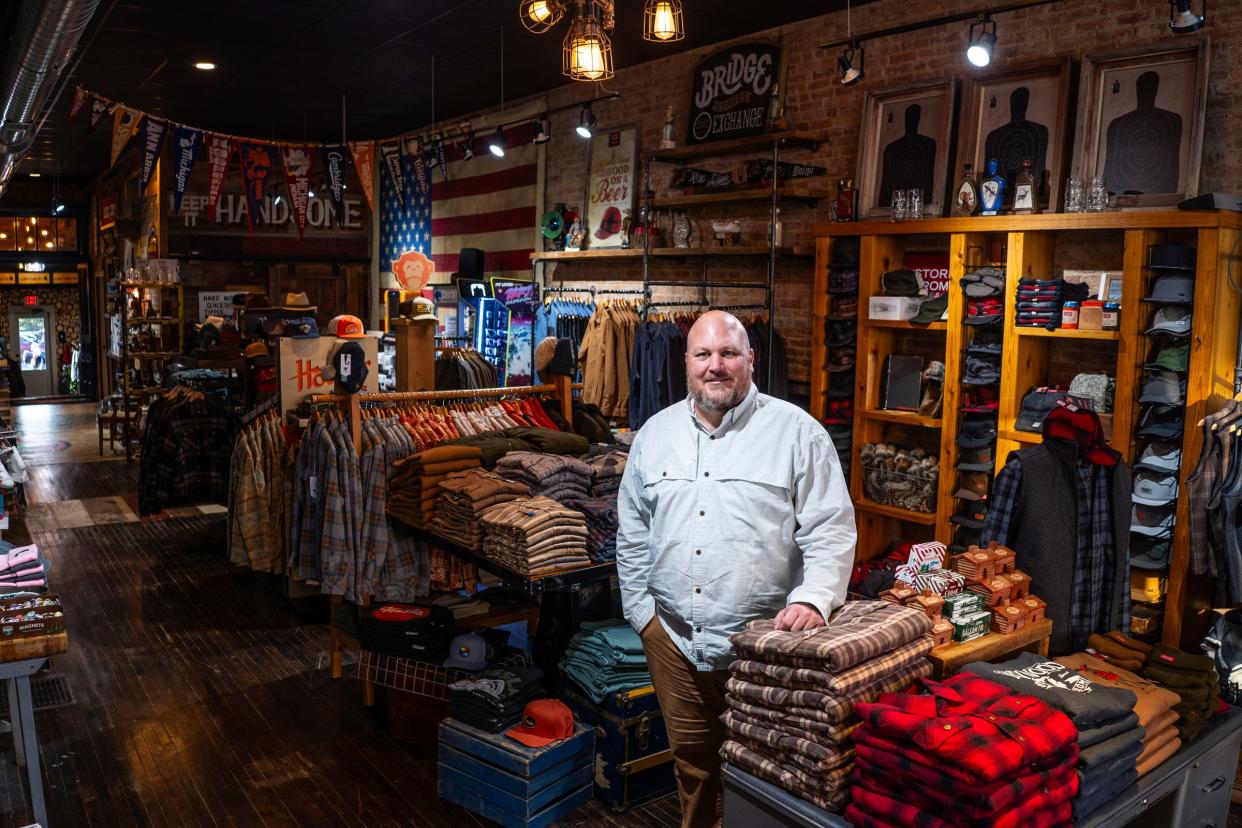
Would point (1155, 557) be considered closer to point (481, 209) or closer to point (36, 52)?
point (36, 52)

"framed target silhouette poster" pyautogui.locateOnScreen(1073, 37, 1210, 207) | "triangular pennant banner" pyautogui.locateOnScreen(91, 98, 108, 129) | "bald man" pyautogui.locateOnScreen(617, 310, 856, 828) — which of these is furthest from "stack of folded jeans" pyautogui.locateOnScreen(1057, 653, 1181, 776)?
"triangular pennant banner" pyautogui.locateOnScreen(91, 98, 108, 129)

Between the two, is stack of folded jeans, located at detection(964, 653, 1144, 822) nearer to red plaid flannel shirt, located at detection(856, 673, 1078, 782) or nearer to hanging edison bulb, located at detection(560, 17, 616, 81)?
red plaid flannel shirt, located at detection(856, 673, 1078, 782)

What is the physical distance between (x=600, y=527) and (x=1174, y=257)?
305 centimetres

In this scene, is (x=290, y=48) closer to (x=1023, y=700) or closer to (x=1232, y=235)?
(x=1232, y=235)

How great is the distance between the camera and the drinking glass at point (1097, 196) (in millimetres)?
5180

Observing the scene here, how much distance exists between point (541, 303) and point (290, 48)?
10.3 feet

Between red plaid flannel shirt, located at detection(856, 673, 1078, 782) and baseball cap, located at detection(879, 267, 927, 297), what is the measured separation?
3.97m

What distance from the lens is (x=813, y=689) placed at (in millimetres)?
2389

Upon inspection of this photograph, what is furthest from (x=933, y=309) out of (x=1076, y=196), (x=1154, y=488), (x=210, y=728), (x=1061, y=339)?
(x=210, y=728)

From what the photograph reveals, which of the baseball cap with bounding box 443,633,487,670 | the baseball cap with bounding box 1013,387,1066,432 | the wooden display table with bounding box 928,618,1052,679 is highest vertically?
the baseball cap with bounding box 1013,387,1066,432

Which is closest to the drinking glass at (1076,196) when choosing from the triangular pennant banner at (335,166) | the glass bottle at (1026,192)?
the glass bottle at (1026,192)

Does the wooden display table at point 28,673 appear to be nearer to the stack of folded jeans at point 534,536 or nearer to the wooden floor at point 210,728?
the wooden floor at point 210,728

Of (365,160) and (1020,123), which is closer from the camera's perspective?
(1020,123)

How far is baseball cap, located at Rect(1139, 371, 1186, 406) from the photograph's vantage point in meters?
4.83
